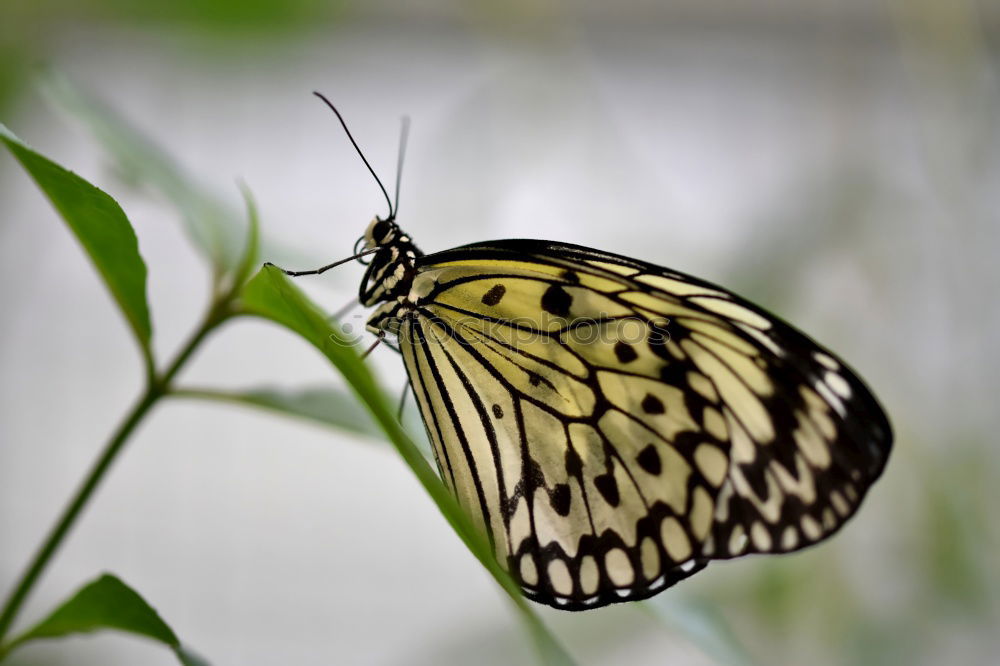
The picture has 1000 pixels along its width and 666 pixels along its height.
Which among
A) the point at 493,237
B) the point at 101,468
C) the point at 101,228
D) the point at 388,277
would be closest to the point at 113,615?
the point at 101,468

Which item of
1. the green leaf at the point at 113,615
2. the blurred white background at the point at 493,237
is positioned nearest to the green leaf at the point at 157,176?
the green leaf at the point at 113,615

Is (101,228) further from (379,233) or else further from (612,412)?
(612,412)

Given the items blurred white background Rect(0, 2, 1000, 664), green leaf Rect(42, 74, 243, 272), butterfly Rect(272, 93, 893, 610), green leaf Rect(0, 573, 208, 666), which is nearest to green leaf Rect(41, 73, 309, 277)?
green leaf Rect(42, 74, 243, 272)

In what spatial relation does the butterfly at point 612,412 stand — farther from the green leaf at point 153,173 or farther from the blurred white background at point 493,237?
the blurred white background at point 493,237

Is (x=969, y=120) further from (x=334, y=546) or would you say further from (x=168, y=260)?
(x=168, y=260)

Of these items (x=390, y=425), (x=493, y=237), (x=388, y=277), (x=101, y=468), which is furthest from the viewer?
(x=493, y=237)

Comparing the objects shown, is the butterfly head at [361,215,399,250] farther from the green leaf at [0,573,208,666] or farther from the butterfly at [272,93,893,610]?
the green leaf at [0,573,208,666]

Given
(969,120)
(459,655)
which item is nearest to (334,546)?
(459,655)

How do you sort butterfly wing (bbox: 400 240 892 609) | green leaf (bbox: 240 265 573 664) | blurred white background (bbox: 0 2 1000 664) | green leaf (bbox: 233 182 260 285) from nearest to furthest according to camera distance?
green leaf (bbox: 240 265 573 664), green leaf (bbox: 233 182 260 285), butterfly wing (bbox: 400 240 892 609), blurred white background (bbox: 0 2 1000 664)
